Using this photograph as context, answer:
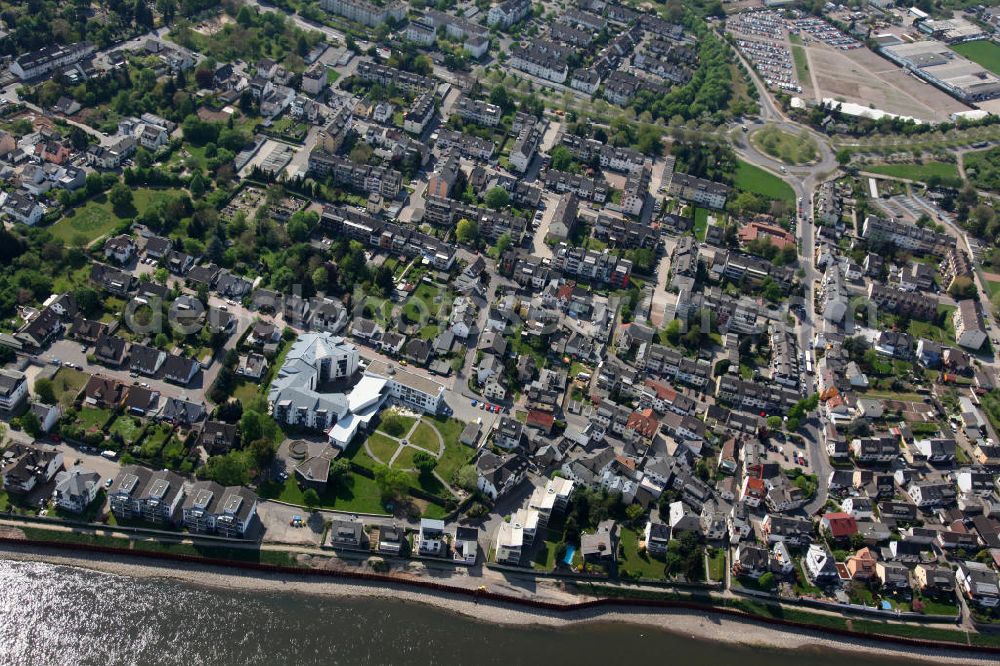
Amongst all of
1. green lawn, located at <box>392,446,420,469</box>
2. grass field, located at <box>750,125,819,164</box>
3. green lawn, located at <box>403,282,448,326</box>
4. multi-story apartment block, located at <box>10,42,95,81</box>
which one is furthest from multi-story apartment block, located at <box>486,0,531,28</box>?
green lawn, located at <box>392,446,420,469</box>

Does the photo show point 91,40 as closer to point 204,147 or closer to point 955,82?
point 204,147

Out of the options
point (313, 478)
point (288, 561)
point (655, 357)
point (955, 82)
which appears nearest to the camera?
point (288, 561)

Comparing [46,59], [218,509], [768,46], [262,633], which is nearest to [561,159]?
[218,509]

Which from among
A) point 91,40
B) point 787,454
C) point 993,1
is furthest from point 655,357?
point 993,1

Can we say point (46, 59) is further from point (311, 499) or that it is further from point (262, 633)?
point (262, 633)

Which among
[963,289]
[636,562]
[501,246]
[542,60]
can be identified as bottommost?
[636,562]

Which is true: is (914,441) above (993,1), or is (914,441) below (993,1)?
below

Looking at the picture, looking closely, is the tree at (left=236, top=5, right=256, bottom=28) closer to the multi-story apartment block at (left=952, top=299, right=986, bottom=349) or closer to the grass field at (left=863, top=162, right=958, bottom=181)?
the grass field at (left=863, top=162, right=958, bottom=181)
